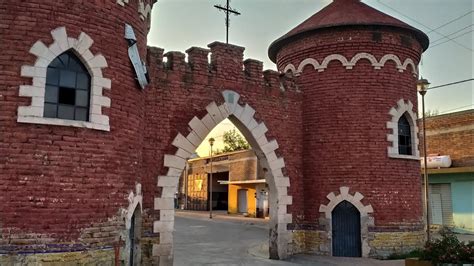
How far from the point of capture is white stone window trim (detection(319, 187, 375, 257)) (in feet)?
Answer: 44.4

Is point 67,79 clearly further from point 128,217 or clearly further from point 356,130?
point 356,130

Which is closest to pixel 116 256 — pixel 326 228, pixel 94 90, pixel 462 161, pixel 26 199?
pixel 26 199

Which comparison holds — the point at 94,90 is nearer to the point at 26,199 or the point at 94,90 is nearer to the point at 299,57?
the point at 26,199

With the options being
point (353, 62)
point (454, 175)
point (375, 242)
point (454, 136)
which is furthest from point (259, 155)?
point (454, 136)

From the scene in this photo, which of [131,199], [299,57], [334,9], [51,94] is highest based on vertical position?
[334,9]

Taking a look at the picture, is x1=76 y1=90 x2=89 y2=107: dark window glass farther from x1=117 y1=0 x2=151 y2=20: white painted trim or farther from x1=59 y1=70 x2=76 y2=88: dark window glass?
x1=117 y1=0 x2=151 y2=20: white painted trim

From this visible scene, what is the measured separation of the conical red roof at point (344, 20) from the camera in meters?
14.1

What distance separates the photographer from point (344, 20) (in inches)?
560

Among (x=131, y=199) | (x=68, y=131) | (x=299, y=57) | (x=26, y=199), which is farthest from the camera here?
(x=299, y=57)

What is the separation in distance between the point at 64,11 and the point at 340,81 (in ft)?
29.0

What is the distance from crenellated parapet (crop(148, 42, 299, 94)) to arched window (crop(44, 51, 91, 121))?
2.89 metres

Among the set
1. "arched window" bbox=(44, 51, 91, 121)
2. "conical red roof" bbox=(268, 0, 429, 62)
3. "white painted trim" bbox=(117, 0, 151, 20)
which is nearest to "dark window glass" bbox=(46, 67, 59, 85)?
"arched window" bbox=(44, 51, 91, 121)

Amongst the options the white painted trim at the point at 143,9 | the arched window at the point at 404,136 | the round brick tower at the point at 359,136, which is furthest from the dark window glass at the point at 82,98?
the arched window at the point at 404,136

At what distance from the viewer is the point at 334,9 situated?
15734mm
